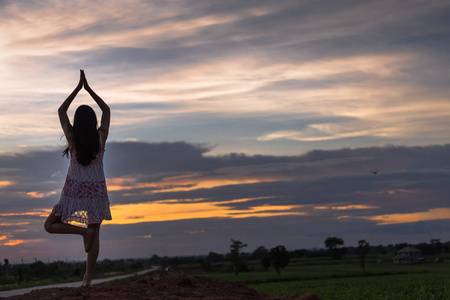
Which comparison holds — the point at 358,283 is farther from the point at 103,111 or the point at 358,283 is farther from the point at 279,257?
the point at 279,257

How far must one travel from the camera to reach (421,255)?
144m

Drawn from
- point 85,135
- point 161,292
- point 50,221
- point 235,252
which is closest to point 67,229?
point 50,221

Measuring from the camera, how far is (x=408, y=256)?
5394 inches

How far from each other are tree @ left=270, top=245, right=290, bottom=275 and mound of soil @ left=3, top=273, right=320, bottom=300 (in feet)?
301

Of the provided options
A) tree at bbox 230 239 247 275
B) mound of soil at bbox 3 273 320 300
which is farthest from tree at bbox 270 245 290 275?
mound of soil at bbox 3 273 320 300

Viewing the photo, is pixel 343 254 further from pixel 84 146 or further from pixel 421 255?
pixel 84 146

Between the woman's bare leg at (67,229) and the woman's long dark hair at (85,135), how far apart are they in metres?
0.94

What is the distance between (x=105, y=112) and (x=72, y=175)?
4.23 feet

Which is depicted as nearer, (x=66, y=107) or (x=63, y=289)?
(x=63, y=289)

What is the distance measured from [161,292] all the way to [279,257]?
312 feet

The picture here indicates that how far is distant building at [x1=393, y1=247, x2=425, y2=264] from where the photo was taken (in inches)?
5305

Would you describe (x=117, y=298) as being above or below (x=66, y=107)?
below

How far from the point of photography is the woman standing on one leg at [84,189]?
8125mm

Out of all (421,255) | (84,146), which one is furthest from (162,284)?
(421,255)
